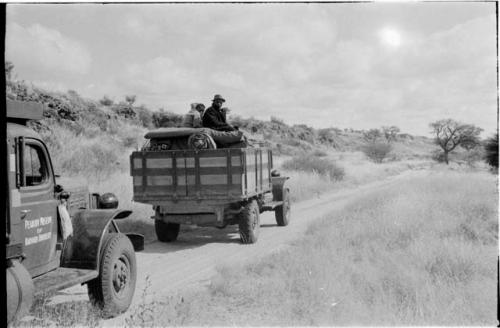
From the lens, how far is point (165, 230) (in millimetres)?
10664

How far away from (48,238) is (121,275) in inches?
45.3

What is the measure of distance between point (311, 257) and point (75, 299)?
3487 millimetres

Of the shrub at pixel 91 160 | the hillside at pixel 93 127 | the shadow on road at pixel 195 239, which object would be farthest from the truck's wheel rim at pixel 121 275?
the shrub at pixel 91 160

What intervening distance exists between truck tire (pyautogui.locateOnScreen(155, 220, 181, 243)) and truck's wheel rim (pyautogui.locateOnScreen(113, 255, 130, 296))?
419 centimetres

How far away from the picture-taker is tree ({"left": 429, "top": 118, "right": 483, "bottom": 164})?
55.3m

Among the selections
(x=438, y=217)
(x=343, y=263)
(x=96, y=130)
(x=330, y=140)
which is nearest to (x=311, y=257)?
(x=343, y=263)

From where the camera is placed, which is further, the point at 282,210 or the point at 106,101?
the point at 106,101

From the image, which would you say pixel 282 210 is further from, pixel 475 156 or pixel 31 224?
pixel 475 156

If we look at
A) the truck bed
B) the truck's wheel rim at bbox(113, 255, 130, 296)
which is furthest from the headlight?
the truck bed

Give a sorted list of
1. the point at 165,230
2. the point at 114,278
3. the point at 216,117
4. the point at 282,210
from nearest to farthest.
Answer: the point at 114,278, the point at 165,230, the point at 216,117, the point at 282,210

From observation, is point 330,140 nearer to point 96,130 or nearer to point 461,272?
point 96,130

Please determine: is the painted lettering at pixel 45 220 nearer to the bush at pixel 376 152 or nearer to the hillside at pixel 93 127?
the hillside at pixel 93 127

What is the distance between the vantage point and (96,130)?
26938 millimetres

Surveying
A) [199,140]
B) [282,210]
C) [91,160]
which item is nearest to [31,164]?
[199,140]
